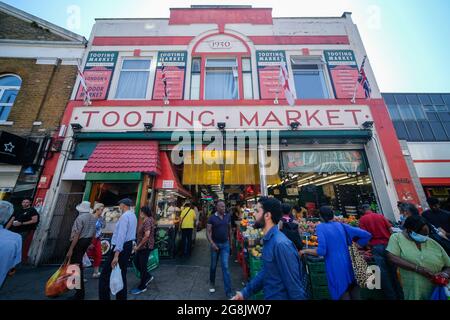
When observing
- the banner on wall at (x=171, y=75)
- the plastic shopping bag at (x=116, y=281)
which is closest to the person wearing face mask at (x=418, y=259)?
the plastic shopping bag at (x=116, y=281)

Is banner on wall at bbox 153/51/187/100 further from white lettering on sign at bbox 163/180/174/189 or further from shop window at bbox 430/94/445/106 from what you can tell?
shop window at bbox 430/94/445/106

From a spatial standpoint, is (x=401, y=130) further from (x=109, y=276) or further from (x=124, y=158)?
(x=109, y=276)

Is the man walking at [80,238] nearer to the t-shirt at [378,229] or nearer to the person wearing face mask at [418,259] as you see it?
the person wearing face mask at [418,259]

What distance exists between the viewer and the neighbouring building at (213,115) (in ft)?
22.5

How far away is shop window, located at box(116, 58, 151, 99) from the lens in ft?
27.5

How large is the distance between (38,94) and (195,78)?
22.1 feet

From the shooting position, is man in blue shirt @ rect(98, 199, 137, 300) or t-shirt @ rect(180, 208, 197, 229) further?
t-shirt @ rect(180, 208, 197, 229)

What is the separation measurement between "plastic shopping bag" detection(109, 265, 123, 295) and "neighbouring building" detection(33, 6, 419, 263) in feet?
11.2

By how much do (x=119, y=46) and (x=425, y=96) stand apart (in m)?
25.0

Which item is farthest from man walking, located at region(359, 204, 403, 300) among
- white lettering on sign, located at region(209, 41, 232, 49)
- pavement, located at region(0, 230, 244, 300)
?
white lettering on sign, located at region(209, 41, 232, 49)

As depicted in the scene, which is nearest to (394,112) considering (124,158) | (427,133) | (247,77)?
(427,133)

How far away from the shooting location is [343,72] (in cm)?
853

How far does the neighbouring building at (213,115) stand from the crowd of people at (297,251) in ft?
7.76

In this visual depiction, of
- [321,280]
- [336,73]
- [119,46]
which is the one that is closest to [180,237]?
[321,280]
